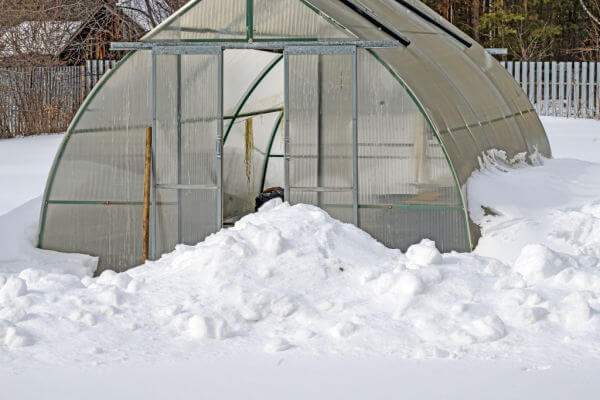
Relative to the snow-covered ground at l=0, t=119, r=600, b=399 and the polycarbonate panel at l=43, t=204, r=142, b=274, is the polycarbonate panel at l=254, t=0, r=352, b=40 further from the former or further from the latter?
the polycarbonate panel at l=43, t=204, r=142, b=274

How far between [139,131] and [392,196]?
2.65 m

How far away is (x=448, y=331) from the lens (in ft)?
24.7

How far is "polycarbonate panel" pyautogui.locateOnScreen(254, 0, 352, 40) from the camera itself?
10125 millimetres

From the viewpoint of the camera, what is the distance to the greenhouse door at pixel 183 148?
1031 centimetres

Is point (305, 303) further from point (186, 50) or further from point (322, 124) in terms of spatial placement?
point (186, 50)

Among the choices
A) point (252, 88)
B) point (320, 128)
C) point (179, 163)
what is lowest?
point (179, 163)

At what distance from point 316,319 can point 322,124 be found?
2.90 meters

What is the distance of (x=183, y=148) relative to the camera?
1038cm

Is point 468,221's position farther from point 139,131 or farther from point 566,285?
point 139,131

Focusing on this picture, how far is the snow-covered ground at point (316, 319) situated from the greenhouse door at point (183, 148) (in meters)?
0.98

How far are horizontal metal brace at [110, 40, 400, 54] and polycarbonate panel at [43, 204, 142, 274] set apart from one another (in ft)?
5.27

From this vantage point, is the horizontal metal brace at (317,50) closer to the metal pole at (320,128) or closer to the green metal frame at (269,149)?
the metal pole at (320,128)

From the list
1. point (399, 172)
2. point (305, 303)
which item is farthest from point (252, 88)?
point (305, 303)

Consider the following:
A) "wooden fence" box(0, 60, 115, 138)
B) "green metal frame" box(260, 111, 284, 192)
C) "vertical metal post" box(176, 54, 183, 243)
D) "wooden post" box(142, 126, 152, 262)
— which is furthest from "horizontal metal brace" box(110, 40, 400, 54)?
"wooden fence" box(0, 60, 115, 138)
